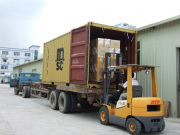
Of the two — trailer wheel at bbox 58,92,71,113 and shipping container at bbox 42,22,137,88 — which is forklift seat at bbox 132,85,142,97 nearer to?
shipping container at bbox 42,22,137,88

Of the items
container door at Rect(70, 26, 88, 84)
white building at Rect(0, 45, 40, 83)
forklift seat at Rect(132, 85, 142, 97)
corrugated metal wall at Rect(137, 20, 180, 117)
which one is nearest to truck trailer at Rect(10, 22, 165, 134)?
container door at Rect(70, 26, 88, 84)

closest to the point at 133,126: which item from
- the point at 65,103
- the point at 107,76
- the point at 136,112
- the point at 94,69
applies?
the point at 136,112

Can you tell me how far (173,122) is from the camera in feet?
27.6

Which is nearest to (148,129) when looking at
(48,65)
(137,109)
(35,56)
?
(137,109)

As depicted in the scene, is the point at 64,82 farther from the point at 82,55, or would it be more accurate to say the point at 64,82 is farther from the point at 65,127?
the point at 65,127

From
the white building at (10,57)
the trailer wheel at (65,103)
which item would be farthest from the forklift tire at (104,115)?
the white building at (10,57)

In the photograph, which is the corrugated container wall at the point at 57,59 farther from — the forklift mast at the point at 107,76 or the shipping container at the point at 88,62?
the forklift mast at the point at 107,76

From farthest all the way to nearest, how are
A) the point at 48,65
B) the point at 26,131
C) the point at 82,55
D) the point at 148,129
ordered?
the point at 48,65
the point at 82,55
the point at 26,131
the point at 148,129

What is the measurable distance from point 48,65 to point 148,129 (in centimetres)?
751

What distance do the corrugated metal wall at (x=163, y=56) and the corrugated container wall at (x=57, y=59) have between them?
4143 millimetres

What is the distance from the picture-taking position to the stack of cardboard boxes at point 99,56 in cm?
805

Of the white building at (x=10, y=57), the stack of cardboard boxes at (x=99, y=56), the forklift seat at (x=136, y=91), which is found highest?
the white building at (x=10, y=57)

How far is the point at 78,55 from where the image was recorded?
856 cm

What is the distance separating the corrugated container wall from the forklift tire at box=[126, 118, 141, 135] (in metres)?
4.03
